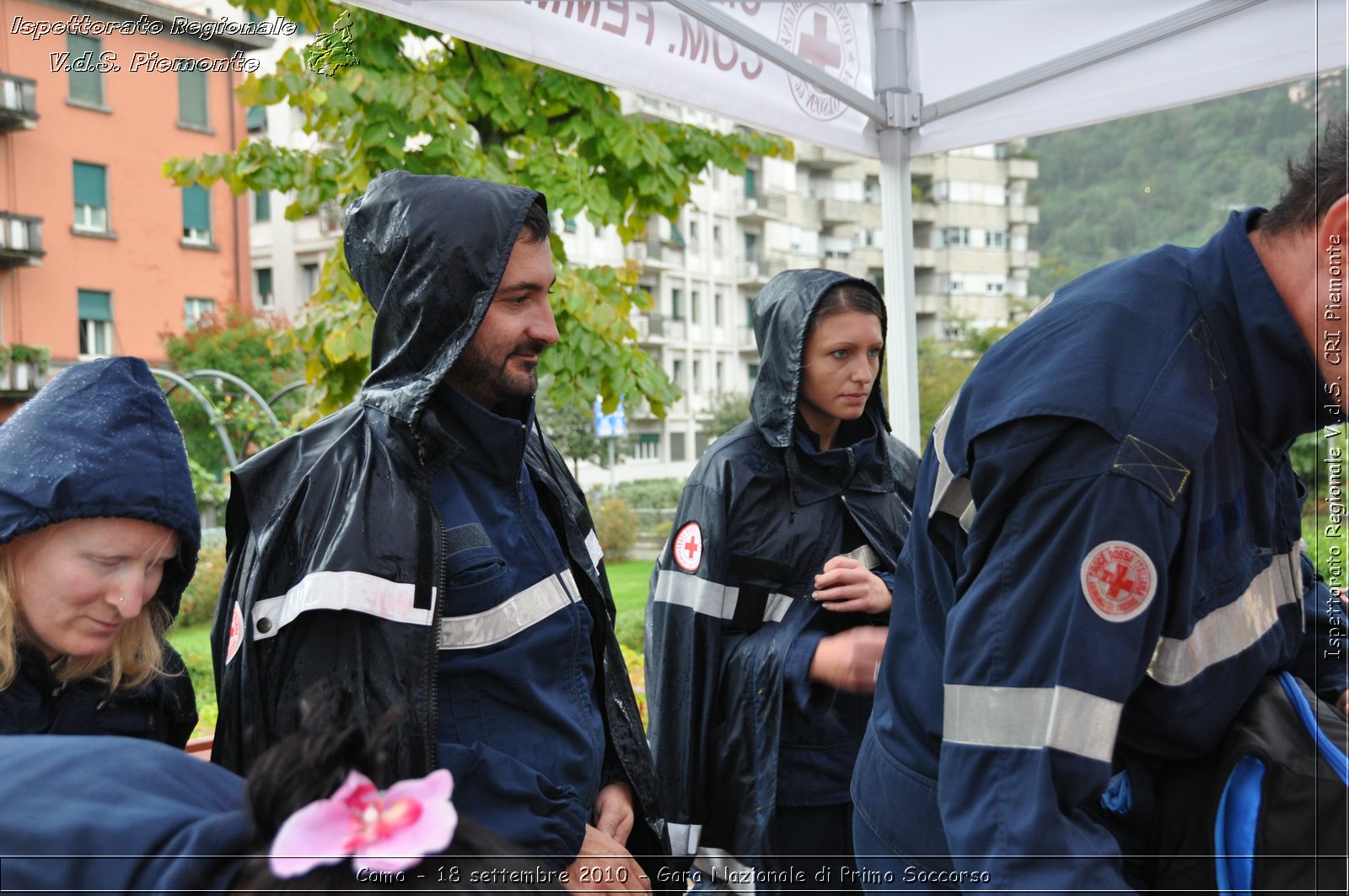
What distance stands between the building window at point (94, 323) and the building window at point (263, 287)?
40.1 ft

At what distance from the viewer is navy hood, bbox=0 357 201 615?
189 centimetres

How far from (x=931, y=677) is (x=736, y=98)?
2.38m

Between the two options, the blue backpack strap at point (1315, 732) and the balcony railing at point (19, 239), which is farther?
the balcony railing at point (19, 239)

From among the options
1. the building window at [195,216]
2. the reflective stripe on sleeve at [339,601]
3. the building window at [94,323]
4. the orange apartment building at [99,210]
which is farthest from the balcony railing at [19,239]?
the reflective stripe on sleeve at [339,601]

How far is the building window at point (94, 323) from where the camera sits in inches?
733

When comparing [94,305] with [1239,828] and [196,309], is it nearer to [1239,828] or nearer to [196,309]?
[196,309]

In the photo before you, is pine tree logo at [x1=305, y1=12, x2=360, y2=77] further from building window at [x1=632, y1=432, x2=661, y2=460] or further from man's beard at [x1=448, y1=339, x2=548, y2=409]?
building window at [x1=632, y1=432, x2=661, y2=460]

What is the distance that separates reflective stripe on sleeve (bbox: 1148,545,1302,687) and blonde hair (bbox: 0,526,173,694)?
68.7 inches

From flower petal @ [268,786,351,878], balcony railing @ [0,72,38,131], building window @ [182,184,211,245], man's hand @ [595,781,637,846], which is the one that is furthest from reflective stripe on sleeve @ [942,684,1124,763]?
building window @ [182,184,211,245]

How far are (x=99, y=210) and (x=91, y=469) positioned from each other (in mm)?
18876

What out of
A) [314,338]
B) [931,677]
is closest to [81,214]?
[314,338]

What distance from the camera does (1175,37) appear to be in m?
3.63

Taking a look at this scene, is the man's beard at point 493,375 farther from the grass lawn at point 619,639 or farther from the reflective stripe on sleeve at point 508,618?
the grass lawn at point 619,639

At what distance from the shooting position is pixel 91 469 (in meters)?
1.93
